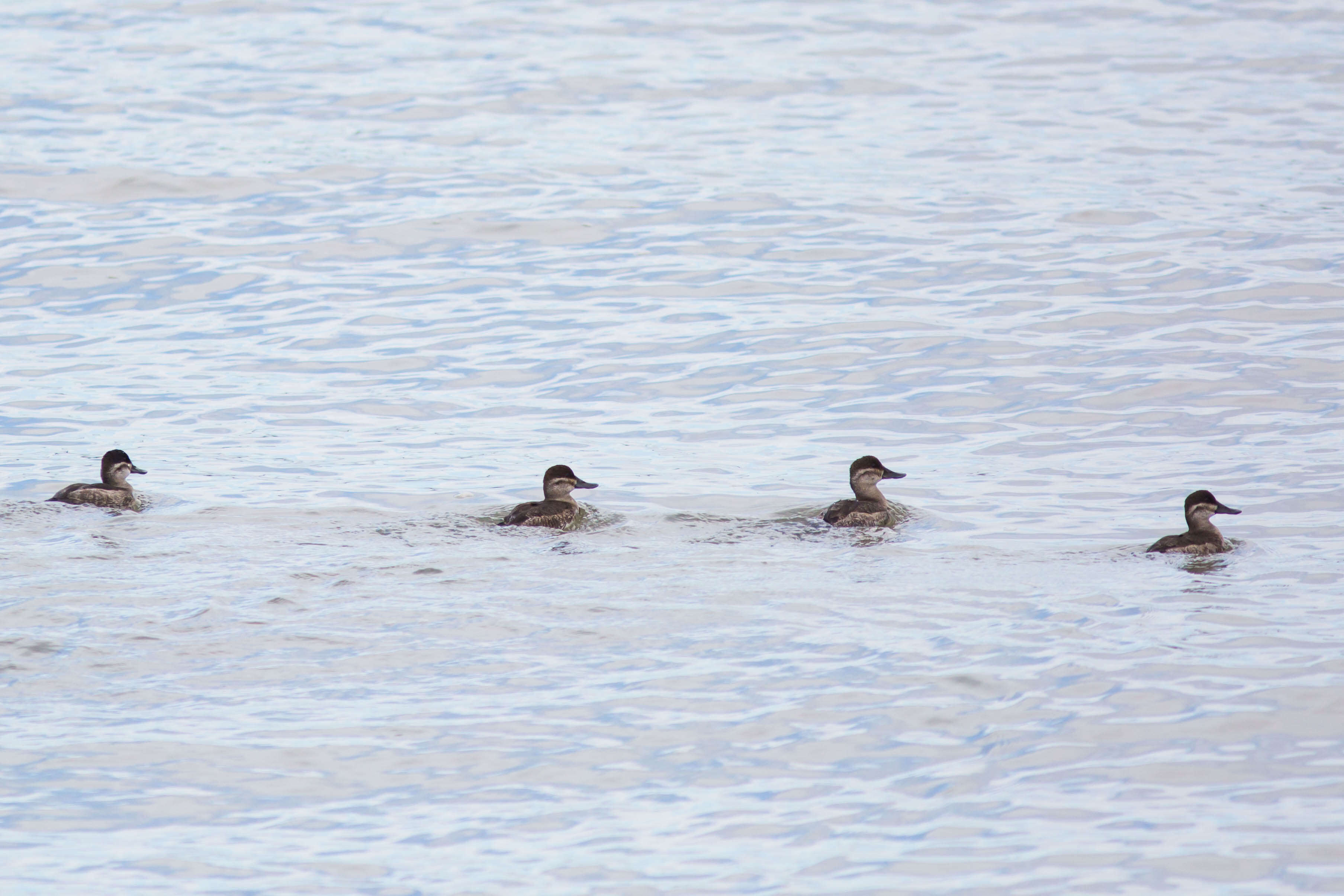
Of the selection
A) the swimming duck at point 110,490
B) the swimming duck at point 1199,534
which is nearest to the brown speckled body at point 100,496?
the swimming duck at point 110,490

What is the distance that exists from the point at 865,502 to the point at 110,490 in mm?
4750

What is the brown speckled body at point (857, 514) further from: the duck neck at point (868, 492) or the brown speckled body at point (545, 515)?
the brown speckled body at point (545, 515)

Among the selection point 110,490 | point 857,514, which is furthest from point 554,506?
point 110,490

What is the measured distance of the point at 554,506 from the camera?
1067cm

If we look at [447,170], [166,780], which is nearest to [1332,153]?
[447,170]

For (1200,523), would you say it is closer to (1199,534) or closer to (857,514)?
(1199,534)

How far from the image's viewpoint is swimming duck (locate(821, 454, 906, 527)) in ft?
34.6

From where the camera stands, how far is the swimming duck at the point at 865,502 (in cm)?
1055

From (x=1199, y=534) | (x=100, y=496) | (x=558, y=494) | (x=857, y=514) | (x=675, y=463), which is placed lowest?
(x=1199, y=534)

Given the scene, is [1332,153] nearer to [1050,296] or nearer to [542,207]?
[1050,296]

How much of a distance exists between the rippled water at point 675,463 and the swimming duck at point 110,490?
0.29m

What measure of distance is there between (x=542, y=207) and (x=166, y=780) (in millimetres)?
12979

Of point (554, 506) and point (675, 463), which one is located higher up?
point (675, 463)

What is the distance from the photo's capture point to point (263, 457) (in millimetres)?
12125
